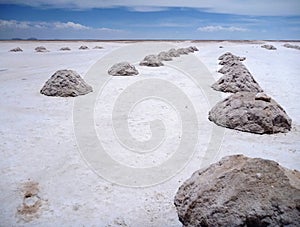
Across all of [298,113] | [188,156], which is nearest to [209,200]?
[188,156]

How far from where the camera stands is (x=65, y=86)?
8.41 m

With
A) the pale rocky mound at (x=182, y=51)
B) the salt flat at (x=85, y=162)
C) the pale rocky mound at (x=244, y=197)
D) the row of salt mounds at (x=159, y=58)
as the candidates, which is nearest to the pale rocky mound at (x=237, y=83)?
the salt flat at (x=85, y=162)

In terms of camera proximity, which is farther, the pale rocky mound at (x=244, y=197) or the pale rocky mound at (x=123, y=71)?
the pale rocky mound at (x=123, y=71)

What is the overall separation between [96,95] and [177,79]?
385 centimetres

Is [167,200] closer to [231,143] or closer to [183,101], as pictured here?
[231,143]

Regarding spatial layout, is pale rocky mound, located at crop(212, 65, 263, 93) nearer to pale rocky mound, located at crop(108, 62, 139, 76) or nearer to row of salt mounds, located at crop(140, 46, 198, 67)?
→ pale rocky mound, located at crop(108, 62, 139, 76)

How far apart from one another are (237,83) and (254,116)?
3.53 meters

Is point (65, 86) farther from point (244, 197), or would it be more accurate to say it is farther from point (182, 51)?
point (182, 51)

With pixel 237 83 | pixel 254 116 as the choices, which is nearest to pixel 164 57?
pixel 237 83

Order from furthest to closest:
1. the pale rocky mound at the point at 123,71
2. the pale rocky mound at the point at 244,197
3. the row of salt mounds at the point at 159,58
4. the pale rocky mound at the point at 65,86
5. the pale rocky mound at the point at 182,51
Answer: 1. the pale rocky mound at the point at 182,51
2. the row of salt mounds at the point at 159,58
3. the pale rocky mound at the point at 123,71
4. the pale rocky mound at the point at 65,86
5. the pale rocky mound at the point at 244,197

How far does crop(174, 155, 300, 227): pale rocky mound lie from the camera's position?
239 cm

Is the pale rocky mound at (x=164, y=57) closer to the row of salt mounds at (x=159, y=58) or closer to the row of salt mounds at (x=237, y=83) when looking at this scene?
the row of salt mounds at (x=159, y=58)

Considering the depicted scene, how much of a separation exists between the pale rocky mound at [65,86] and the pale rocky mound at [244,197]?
19.7 feet

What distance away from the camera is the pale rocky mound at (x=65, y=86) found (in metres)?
8.25
